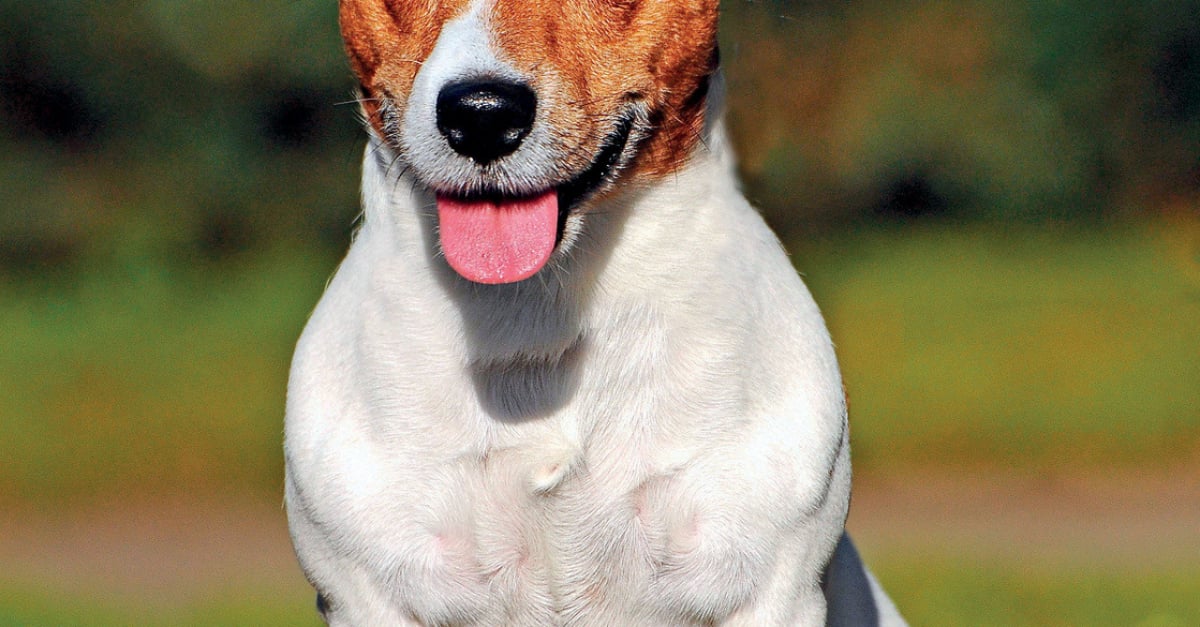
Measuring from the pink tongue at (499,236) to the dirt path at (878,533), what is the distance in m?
6.26

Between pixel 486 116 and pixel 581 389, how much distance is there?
85cm

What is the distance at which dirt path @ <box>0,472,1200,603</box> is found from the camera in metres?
10.1

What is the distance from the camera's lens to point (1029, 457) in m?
12.1

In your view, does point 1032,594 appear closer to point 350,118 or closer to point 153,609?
point 153,609

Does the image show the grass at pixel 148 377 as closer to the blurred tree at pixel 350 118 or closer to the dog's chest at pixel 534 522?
the blurred tree at pixel 350 118

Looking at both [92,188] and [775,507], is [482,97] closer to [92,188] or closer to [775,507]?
[775,507]

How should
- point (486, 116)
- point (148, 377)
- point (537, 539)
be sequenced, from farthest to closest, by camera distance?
point (148, 377) → point (537, 539) → point (486, 116)

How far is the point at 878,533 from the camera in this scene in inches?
419

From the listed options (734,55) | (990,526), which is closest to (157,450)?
(990,526)

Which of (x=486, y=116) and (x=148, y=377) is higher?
(x=486, y=116)

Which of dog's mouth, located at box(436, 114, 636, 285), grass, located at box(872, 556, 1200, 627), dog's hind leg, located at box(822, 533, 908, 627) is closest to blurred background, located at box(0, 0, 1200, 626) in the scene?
grass, located at box(872, 556, 1200, 627)

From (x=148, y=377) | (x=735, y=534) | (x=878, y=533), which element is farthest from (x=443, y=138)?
(x=148, y=377)

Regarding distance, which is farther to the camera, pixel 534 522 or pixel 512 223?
pixel 534 522

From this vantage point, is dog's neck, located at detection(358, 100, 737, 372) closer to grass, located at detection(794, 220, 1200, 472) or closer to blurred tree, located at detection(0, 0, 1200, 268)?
grass, located at detection(794, 220, 1200, 472)
